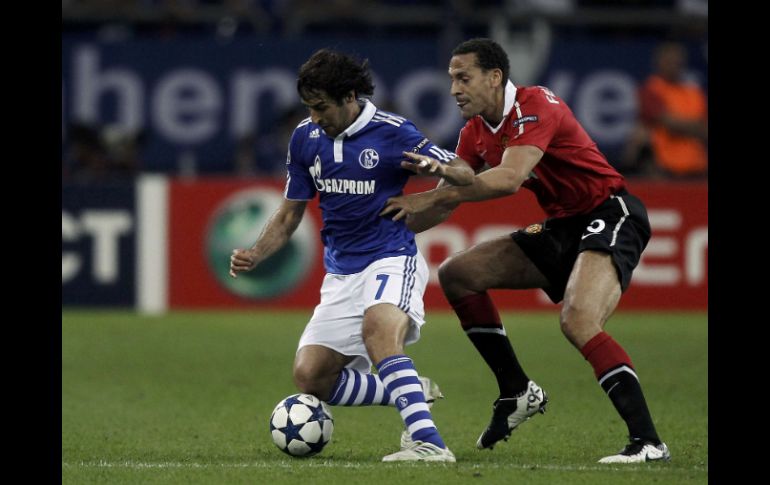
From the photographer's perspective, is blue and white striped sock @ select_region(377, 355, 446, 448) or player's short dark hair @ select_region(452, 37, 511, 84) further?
player's short dark hair @ select_region(452, 37, 511, 84)

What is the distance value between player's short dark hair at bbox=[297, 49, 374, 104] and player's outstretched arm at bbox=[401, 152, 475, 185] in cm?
50

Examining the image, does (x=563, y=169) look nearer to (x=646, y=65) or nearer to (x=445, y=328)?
(x=445, y=328)

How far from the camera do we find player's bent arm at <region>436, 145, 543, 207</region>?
6.80 metres

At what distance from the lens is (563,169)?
734cm

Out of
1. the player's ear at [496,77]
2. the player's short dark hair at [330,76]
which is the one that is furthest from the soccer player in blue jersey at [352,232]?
the player's ear at [496,77]

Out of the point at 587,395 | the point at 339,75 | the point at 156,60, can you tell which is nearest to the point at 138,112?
the point at 156,60

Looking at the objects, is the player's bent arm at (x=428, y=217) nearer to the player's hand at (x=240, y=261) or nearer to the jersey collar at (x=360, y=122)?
the jersey collar at (x=360, y=122)

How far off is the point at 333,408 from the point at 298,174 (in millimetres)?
2460

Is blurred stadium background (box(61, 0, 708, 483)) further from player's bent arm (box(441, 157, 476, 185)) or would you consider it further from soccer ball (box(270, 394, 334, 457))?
player's bent arm (box(441, 157, 476, 185))

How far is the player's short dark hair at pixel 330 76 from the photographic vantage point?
6887 millimetres

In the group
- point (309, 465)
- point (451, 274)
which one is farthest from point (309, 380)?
point (451, 274)

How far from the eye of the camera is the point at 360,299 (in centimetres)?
717

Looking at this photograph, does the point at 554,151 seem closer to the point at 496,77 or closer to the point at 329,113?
the point at 496,77

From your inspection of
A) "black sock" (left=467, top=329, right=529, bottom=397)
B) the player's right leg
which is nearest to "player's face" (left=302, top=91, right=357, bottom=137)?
the player's right leg
